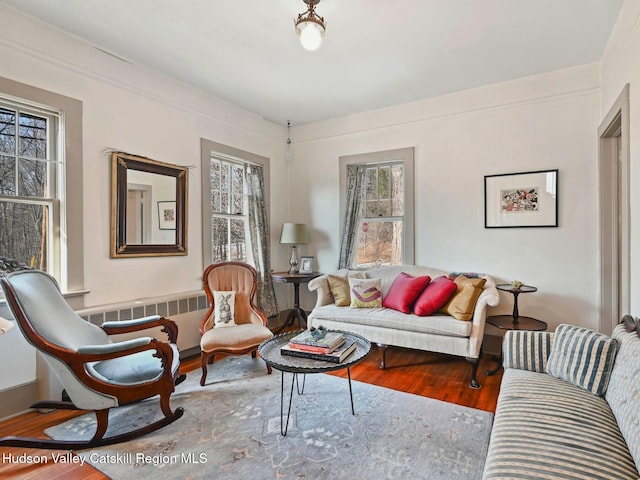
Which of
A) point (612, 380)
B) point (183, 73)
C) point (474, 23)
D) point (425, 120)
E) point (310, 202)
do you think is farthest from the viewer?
point (310, 202)

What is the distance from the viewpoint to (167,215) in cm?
346

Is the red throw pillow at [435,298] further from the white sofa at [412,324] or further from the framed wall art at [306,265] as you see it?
the framed wall art at [306,265]

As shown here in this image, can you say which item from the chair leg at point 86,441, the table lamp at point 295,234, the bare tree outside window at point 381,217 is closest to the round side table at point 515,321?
the bare tree outside window at point 381,217

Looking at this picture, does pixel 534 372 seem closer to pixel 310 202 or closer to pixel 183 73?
pixel 310 202

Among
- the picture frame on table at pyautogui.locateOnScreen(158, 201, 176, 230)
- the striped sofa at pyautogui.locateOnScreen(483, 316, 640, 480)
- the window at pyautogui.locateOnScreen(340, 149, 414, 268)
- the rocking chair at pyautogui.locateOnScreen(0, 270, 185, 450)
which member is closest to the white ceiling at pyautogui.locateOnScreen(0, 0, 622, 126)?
the window at pyautogui.locateOnScreen(340, 149, 414, 268)

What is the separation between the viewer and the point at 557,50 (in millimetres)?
2945

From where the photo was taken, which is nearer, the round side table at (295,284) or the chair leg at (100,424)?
the chair leg at (100,424)

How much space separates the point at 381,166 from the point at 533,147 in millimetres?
1647

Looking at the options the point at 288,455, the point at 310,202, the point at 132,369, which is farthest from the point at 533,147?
the point at 132,369

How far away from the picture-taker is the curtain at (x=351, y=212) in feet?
14.6

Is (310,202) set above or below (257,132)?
below

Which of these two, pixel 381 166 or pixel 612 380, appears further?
pixel 381 166

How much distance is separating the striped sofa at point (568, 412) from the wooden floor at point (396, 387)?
66 centimetres

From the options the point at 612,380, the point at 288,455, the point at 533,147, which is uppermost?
the point at 533,147
